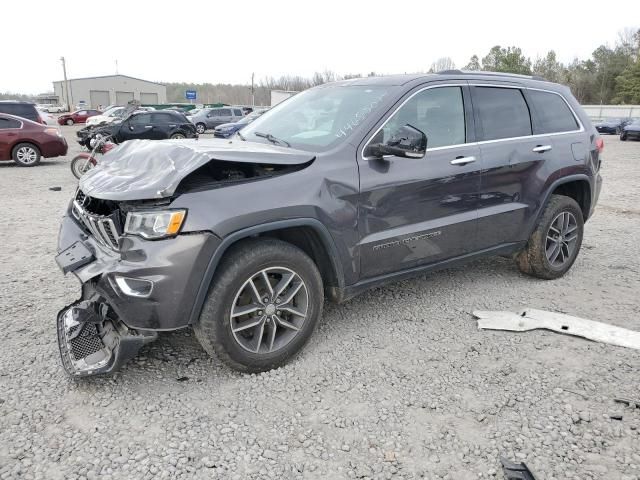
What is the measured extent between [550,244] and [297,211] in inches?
113

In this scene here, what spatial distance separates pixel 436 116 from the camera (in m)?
3.72

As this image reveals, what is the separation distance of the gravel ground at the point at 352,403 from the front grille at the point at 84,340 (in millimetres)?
188

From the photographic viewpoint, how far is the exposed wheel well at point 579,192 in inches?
186

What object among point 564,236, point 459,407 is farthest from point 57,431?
point 564,236

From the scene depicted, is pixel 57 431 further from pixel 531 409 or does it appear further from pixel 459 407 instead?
pixel 531 409

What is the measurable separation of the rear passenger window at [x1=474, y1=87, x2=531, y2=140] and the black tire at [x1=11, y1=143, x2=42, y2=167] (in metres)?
12.9

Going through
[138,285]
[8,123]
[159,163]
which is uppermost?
[8,123]

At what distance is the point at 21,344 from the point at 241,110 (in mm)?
29295

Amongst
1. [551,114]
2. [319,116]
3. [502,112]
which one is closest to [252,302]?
[319,116]

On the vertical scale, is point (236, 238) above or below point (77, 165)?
above

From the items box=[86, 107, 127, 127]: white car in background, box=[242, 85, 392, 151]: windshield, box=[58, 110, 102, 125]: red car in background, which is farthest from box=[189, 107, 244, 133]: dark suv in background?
box=[242, 85, 392, 151]: windshield

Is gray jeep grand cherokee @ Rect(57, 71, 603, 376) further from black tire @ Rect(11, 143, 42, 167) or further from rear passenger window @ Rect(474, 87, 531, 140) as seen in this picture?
black tire @ Rect(11, 143, 42, 167)

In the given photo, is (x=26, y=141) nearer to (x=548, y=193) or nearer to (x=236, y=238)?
(x=236, y=238)

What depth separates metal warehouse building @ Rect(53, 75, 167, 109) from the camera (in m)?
76.9
